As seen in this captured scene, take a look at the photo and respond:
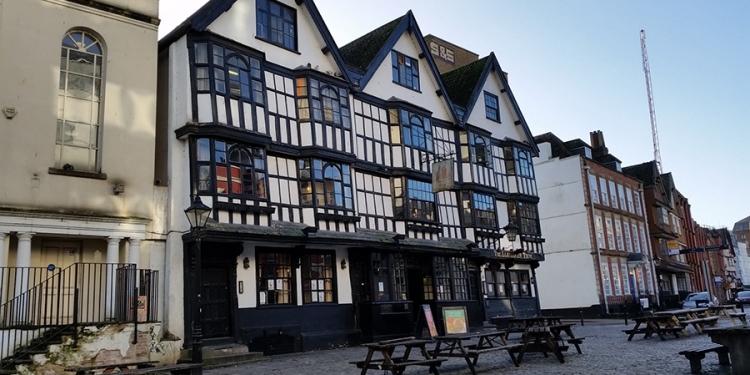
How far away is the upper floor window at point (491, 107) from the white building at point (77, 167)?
737 inches

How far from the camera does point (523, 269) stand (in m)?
32.8

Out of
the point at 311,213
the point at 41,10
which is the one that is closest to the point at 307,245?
the point at 311,213

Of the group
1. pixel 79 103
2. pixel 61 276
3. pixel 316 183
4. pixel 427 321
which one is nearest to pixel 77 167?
pixel 79 103

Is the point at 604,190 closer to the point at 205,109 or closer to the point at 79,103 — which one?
the point at 205,109

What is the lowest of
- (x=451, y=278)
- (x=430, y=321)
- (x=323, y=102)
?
(x=430, y=321)

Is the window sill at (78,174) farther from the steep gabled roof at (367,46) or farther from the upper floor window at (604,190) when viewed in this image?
A: the upper floor window at (604,190)

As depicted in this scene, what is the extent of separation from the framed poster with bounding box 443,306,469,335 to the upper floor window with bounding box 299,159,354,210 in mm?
7195

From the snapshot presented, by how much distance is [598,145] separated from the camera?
52375mm

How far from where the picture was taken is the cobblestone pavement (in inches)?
481

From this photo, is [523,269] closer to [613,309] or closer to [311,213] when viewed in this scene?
[613,309]

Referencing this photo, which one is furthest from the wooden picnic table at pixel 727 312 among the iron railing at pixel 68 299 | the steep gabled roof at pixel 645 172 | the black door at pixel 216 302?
the steep gabled roof at pixel 645 172

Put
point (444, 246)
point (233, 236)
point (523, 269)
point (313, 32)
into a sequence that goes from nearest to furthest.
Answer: point (233, 236) → point (313, 32) → point (444, 246) → point (523, 269)

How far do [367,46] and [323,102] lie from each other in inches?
230

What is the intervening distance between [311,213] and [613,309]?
27.3m
